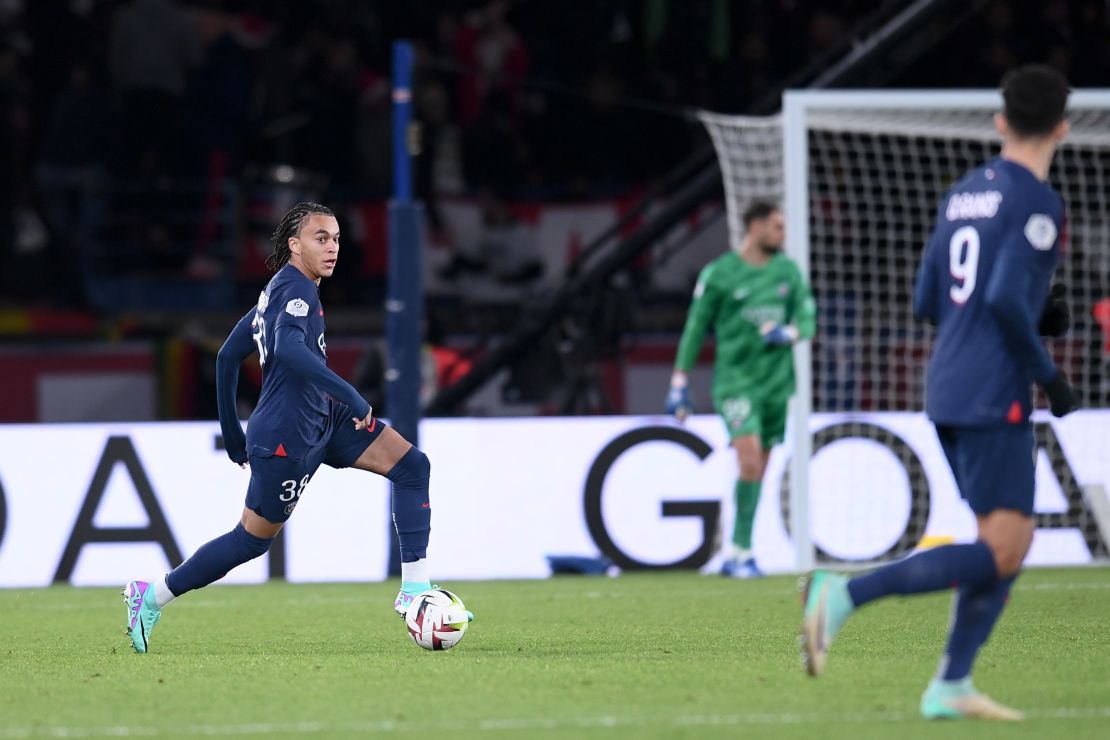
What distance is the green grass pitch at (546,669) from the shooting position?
529 centimetres

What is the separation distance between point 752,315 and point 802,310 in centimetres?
29

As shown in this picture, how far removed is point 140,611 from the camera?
24.0ft

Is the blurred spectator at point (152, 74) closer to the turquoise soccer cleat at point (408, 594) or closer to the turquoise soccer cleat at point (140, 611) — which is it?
the turquoise soccer cleat at point (140, 611)

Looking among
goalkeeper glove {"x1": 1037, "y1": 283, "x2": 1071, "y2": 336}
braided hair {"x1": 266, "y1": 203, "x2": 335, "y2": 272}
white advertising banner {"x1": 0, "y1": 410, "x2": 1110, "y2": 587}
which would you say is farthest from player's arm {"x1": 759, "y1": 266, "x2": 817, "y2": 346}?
goalkeeper glove {"x1": 1037, "y1": 283, "x2": 1071, "y2": 336}

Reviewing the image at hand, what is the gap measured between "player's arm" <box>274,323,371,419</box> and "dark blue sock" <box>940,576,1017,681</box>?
7.88 feet

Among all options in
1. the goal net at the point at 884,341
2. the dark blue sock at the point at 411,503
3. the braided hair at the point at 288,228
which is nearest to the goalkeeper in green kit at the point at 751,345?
the goal net at the point at 884,341

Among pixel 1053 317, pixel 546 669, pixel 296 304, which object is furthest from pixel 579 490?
pixel 1053 317

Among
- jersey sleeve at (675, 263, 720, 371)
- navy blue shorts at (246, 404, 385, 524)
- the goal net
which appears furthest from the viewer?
the goal net

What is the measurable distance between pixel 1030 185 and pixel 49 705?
132 inches

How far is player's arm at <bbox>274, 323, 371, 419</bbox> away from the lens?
22.1 feet

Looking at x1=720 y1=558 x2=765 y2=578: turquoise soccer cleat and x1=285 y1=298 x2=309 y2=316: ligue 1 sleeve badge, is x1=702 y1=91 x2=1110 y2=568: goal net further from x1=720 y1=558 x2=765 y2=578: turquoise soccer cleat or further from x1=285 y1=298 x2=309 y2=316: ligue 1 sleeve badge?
x1=285 y1=298 x2=309 y2=316: ligue 1 sleeve badge

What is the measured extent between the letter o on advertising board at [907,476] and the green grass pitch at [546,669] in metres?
1.50

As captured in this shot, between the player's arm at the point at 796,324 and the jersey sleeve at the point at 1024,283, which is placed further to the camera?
the player's arm at the point at 796,324

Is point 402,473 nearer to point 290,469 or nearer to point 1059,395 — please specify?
point 290,469
